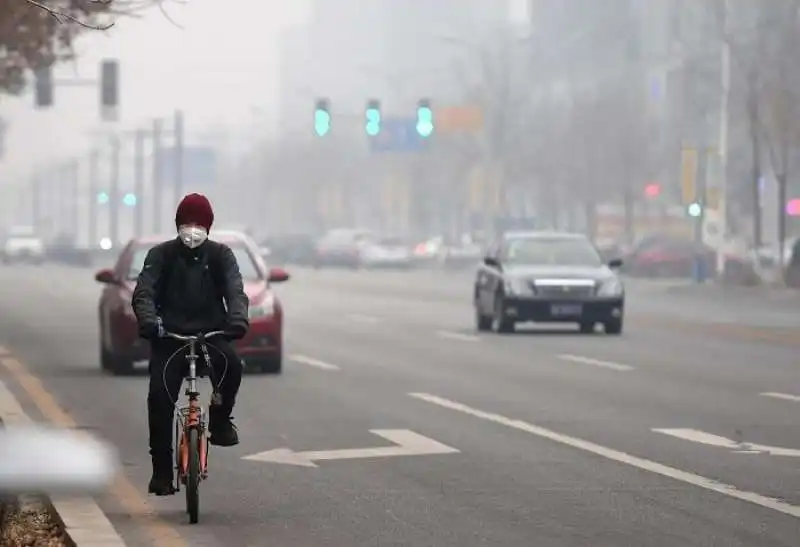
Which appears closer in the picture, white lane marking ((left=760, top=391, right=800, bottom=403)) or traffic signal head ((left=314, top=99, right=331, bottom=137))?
white lane marking ((left=760, top=391, right=800, bottom=403))

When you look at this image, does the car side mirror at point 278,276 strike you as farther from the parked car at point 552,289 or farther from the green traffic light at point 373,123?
the green traffic light at point 373,123

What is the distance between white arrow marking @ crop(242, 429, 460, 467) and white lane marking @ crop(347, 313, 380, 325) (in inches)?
932

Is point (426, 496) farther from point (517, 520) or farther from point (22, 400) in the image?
point (22, 400)

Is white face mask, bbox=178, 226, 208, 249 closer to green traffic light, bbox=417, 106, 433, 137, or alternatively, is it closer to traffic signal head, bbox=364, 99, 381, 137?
green traffic light, bbox=417, 106, 433, 137

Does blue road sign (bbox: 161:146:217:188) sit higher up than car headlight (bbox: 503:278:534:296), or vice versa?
blue road sign (bbox: 161:146:217:188)

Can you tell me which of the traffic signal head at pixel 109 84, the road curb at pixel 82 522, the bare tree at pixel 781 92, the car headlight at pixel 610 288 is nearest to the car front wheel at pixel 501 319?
the car headlight at pixel 610 288

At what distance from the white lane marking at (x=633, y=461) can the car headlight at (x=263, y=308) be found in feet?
12.8

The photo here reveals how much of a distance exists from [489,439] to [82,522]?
19.8 ft

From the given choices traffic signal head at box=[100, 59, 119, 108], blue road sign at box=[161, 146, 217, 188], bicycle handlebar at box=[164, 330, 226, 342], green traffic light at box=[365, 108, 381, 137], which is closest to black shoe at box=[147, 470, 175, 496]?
bicycle handlebar at box=[164, 330, 226, 342]

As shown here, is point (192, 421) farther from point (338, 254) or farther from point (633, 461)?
point (338, 254)

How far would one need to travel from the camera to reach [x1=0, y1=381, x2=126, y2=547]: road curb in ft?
38.1

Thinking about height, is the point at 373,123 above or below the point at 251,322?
above

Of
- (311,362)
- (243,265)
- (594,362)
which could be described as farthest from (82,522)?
(594,362)

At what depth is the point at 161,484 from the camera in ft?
42.4
